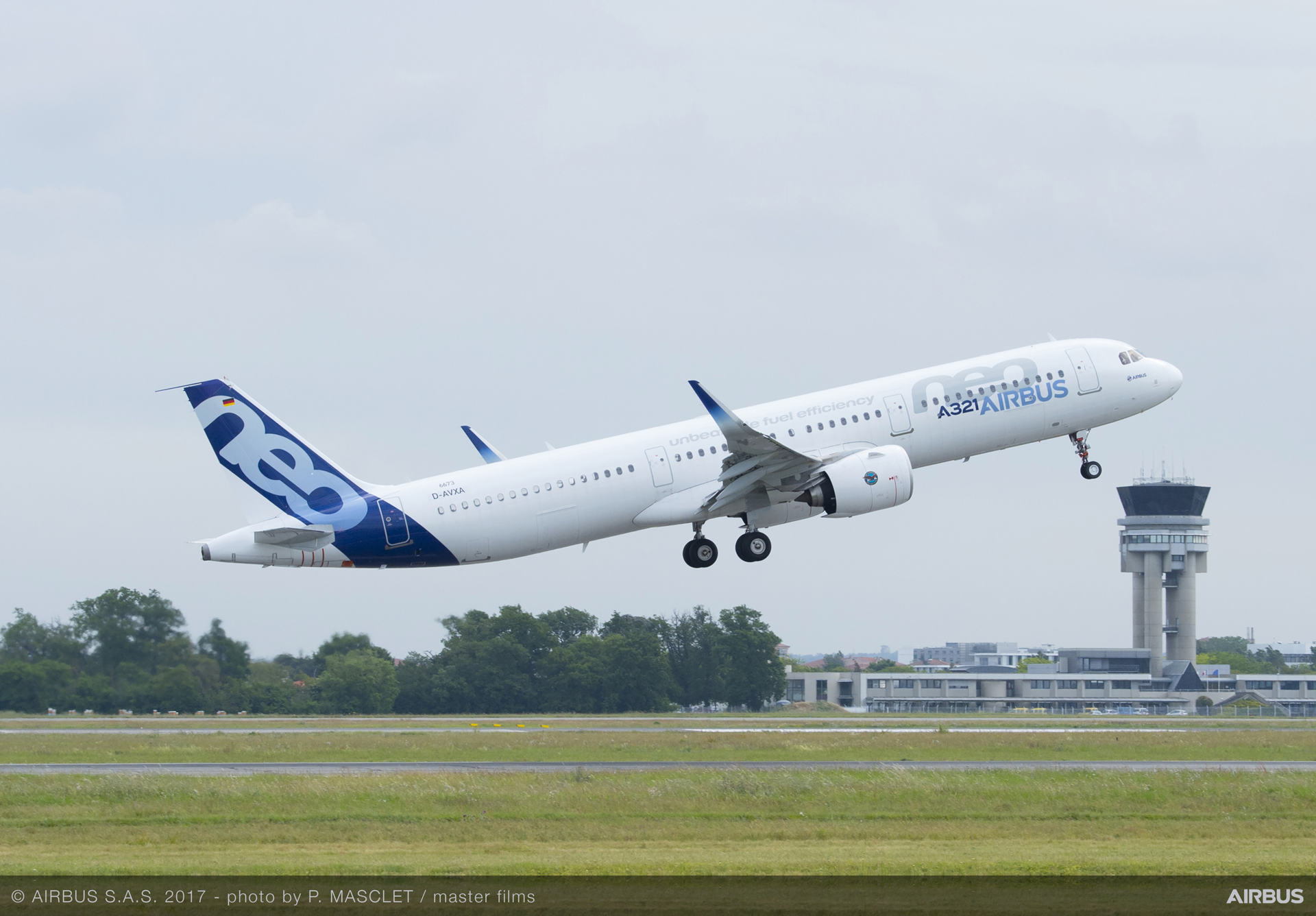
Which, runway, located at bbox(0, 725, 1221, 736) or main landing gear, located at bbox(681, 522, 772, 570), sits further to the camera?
runway, located at bbox(0, 725, 1221, 736)

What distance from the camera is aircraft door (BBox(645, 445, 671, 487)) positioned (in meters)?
51.5

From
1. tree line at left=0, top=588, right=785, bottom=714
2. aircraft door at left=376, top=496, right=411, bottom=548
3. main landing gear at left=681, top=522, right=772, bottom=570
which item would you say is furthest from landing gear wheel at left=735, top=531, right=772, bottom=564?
tree line at left=0, top=588, right=785, bottom=714

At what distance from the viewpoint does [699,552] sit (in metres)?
54.7

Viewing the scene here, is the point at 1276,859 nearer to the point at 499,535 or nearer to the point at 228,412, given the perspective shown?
the point at 499,535

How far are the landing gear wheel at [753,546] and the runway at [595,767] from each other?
782 centimetres

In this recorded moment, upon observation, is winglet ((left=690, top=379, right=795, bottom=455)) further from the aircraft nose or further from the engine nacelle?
the aircraft nose

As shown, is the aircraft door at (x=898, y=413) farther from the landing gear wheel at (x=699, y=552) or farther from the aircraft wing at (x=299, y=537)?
the aircraft wing at (x=299, y=537)

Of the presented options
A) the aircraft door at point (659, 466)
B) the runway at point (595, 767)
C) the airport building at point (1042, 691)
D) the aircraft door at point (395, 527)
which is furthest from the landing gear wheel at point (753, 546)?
the airport building at point (1042, 691)

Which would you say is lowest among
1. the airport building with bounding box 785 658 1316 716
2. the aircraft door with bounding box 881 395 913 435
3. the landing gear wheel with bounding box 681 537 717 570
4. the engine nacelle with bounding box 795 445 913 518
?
the airport building with bounding box 785 658 1316 716

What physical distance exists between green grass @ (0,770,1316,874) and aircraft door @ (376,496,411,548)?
9.35 m

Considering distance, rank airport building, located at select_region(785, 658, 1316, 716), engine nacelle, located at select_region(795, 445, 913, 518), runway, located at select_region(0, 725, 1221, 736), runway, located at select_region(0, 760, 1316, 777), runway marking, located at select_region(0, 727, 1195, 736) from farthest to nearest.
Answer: airport building, located at select_region(785, 658, 1316, 716)
runway, located at select_region(0, 725, 1221, 736)
runway marking, located at select_region(0, 727, 1195, 736)
engine nacelle, located at select_region(795, 445, 913, 518)
runway, located at select_region(0, 760, 1316, 777)

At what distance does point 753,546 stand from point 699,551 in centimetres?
222

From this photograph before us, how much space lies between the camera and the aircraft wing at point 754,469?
161 feet

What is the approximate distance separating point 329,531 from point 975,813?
23799mm
